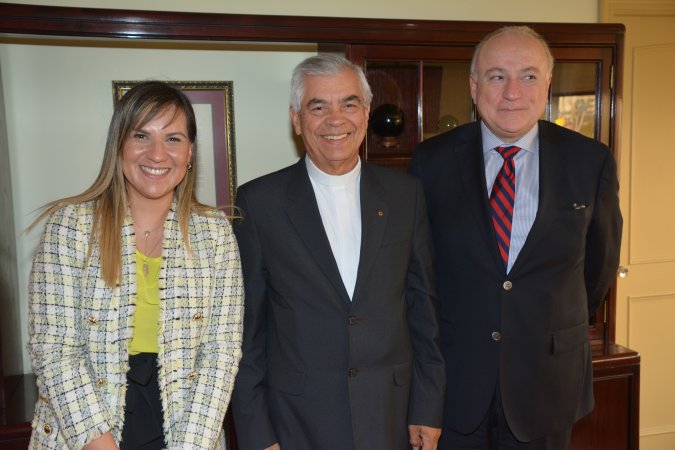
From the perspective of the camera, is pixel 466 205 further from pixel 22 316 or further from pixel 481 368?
Answer: pixel 22 316

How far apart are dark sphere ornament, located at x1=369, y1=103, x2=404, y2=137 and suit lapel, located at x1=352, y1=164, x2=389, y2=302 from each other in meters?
0.85

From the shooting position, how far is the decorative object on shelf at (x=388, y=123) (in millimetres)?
2750

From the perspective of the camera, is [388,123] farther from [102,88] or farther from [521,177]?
[102,88]

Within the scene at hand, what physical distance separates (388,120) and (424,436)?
1369 millimetres

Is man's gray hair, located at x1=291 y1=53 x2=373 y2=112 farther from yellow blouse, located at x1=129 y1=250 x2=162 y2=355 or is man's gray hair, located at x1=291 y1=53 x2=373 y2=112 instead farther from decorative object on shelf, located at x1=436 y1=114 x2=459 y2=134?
decorative object on shelf, located at x1=436 y1=114 x2=459 y2=134

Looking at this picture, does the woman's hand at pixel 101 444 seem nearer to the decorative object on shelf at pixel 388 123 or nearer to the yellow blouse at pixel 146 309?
the yellow blouse at pixel 146 309

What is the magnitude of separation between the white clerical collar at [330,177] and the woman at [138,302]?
32 cm

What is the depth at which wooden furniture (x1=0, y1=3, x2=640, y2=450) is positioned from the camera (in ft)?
7.53

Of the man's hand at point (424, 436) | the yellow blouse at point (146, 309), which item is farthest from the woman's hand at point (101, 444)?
the man's hand at point (424, 436)

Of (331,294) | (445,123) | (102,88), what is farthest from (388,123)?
(102,88)

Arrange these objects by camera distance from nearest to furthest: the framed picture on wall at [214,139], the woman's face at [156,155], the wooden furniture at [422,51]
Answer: the woman's face at [156,155] < the wooden furniture at [422,51] < the framed picture on wall at [214,139]

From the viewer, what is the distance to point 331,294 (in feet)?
5.90

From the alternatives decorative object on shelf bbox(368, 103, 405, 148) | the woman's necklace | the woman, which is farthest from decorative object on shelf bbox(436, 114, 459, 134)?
the woman's necklace

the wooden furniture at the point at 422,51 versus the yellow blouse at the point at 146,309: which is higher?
the wooden furniture at the point at 422,51
